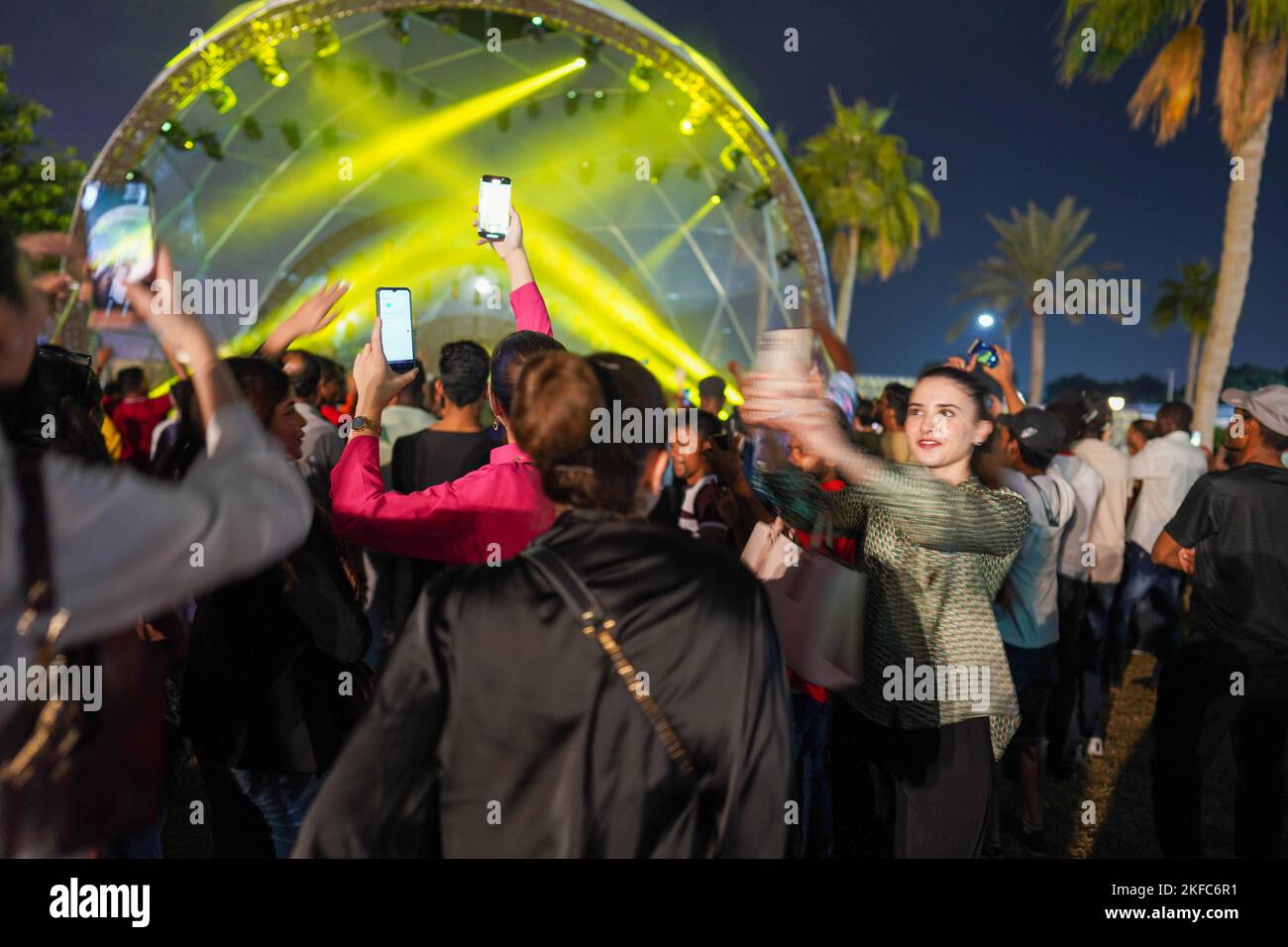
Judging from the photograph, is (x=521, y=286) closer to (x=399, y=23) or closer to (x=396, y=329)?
(x=396, y=329)

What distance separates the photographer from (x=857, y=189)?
33.9 meters

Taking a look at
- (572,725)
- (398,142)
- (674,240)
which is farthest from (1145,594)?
(398,142)

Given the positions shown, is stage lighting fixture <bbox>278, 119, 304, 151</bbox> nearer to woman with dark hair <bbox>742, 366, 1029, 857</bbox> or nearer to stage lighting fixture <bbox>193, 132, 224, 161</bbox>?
stage lighting fixture <bbox>193, 132, 224, 161</bbox>

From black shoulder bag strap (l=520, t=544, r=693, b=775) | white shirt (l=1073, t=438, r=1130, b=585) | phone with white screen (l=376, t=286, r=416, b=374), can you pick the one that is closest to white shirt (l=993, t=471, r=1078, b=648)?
white shirt (l=1073, t=438, r=1130, b=585)

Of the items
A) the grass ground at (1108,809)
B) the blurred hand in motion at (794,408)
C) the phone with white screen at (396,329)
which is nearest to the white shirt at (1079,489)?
the grass ground at (1108,809)

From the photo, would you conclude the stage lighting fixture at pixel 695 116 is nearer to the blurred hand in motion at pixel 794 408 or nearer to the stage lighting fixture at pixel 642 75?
the stage lighting fixture at pixel 642 75

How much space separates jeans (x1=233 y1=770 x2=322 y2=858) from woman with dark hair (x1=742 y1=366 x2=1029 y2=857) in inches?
74.5

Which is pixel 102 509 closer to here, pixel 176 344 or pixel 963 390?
pixel 176 344

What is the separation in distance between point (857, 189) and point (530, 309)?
1314 inches

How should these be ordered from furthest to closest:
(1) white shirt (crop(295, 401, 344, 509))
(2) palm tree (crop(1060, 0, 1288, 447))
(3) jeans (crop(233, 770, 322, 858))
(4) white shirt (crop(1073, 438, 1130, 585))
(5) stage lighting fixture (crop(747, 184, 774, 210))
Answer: (5) stage lighting fixture (crop(747, 184, 774, 210))
(2) palm tree (crop(1060, 0, 1288, 447))
(4) white shirt (crop(1073, 438, 1130, 585))
(1) white shirt (crop(295, 401, 344, 509))
(3) jeans (crop(233, 770, 322, 858))

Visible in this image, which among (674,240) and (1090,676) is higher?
(674,240)

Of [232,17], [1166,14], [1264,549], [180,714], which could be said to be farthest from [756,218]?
[180,714]

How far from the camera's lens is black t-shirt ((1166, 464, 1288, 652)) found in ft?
11.8

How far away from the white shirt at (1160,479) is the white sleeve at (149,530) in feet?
22.3
